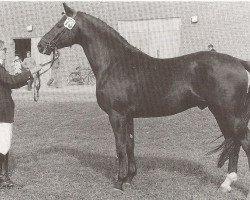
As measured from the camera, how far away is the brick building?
23.8 metres

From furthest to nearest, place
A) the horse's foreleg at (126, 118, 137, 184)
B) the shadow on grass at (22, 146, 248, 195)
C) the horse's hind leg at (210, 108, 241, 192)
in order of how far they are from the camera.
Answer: the shadow on grass at (22, 146, 248, 195)
the horse's foreleg at (126, 118, 137, 184)
the horse's hind leg at (210, 108, 241, 192)

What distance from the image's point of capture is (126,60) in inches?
→ 252

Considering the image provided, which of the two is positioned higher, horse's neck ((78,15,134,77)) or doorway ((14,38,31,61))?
doorway ((14,38,31,61))

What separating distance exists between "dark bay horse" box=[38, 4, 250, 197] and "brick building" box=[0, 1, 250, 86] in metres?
18.5

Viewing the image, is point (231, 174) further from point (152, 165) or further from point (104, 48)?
point (104, 48)

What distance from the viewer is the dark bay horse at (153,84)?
584 centimetres

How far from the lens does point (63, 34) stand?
21.1 feet

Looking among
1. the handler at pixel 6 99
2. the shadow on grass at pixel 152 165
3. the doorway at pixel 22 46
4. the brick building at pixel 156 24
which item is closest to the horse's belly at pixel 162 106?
the shadow on grass at pixel 152 165

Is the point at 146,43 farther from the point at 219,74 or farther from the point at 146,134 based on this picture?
the point at 219,74

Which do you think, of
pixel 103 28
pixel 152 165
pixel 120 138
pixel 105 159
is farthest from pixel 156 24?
pixel 120 138

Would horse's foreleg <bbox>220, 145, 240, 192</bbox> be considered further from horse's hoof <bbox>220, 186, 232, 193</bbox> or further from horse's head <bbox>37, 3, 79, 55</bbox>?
horse's head <bbox>37, 3, 79, 55</bbox>

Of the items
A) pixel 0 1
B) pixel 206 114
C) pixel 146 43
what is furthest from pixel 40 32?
pixel 206 114

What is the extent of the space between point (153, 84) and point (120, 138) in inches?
36.0

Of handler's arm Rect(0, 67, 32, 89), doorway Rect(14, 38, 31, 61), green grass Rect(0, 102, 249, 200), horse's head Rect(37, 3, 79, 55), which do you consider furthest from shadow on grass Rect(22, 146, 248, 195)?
doorway Rect(14, 38, 31, 61)
